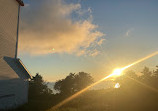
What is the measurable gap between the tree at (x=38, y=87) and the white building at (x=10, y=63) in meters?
15.4

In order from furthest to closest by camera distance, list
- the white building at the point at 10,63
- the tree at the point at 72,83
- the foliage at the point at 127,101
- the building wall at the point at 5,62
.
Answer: the tree at the point at 72,83 < the foliage at the point at 127,101 < the white building at the point at 10,63 < the building wall at the point at 5,62

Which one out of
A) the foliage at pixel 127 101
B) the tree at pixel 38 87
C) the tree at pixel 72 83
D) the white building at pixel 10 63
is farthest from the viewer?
the tree at pixel 72 83

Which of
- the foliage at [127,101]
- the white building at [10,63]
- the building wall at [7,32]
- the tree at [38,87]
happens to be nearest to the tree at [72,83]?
the tree at [38,87]

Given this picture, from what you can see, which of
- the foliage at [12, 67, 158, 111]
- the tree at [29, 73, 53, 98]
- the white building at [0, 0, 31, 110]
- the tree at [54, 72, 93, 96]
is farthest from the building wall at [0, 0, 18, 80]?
the tree at [54, 72, 93, 96]

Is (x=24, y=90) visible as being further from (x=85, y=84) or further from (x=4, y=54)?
(x=85, y=84)

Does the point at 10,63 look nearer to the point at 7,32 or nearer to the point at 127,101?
the point at 7,32

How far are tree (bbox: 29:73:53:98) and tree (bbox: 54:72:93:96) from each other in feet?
27.4

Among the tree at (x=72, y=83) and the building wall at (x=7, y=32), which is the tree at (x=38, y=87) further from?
the building wall at (x=7, y=32)

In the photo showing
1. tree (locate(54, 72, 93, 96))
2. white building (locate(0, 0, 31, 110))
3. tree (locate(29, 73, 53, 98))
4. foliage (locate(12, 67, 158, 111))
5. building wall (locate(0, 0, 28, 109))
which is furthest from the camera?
tree (locate(54, 72, 93, 96))

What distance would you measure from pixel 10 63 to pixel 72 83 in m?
35.1

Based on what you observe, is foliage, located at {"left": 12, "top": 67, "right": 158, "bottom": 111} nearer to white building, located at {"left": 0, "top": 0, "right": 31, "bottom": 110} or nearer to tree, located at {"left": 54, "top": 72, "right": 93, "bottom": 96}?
white building, located at {"left": 0, "top": 0, "right": 31, "bottom": 110}

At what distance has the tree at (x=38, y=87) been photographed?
33062mm

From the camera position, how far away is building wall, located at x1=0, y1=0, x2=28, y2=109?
45.7 feet

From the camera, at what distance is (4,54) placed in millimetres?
14406
